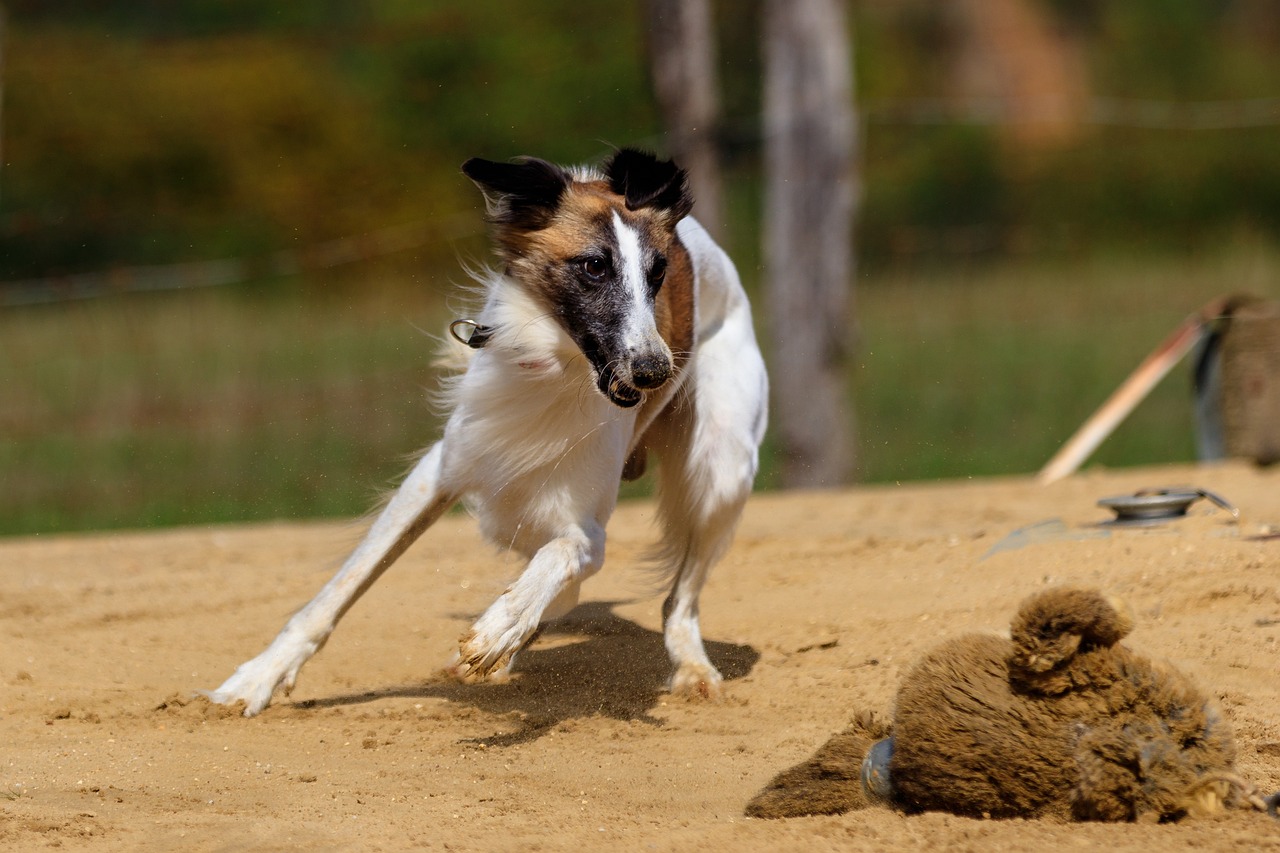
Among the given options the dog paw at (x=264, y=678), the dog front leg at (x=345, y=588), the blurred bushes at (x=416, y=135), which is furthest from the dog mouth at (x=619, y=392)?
the blurred bushes at (x=416, y=135)

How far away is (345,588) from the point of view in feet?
15.2

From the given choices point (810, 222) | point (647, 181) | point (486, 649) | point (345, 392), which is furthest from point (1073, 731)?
point (345, 392)

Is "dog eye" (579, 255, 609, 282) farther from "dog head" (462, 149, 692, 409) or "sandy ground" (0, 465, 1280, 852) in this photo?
"sandy ground" (0, 465, 1280, 852)

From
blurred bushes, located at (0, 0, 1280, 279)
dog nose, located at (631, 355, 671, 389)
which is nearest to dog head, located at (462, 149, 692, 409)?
dog nose, located at (631, 355, 671, 389)

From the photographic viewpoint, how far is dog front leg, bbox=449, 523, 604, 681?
3.91 m

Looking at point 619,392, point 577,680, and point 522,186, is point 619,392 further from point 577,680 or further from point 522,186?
point 577,680

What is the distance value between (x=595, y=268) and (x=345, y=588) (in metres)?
1.25

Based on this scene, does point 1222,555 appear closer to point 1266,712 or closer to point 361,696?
point 1266,712

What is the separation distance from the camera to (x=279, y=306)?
52.6 ft

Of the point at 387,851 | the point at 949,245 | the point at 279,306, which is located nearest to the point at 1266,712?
the point at 387,851

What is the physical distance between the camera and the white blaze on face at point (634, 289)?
4.14 meters

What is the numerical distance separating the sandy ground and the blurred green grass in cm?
297

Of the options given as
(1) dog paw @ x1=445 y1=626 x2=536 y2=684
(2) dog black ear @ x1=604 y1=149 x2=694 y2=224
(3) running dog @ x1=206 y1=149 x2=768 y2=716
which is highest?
(2) dog black ear @ x1=604 y1=149 x2=694 y2=224

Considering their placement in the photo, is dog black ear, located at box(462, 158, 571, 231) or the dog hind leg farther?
the dog hind leg
